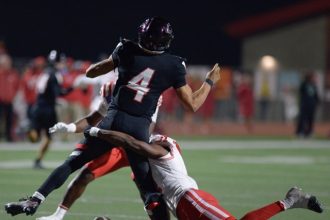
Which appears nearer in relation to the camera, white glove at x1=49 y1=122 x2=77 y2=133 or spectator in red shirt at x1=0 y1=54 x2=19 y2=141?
white glove at x1=49 y1=122 x2=77 y2=133

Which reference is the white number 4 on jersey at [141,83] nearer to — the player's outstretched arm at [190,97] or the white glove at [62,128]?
the player's outstretched arm at [190,97]

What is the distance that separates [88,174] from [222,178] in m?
4.94

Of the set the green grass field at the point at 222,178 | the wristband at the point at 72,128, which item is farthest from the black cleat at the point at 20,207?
the green grass field at the point at 222,178

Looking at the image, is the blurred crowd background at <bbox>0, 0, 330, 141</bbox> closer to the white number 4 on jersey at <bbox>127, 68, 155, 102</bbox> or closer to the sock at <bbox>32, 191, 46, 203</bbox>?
the sock at <bbox>32, 191, 46, 203</bbox>

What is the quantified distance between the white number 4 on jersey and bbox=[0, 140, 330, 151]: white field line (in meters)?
11.2

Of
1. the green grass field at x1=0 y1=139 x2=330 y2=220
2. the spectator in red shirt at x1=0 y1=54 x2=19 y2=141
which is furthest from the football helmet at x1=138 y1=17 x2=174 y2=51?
the spectator in red shirt at x1=0 y1=54 x2=19 y2=141

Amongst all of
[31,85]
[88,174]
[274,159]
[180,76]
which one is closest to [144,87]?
[180,76]

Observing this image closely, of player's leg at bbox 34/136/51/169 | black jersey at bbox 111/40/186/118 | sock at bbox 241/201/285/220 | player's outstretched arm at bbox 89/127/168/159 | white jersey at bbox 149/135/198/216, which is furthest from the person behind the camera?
player's leg at bbox 34/136/51/169

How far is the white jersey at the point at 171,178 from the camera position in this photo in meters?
7.79

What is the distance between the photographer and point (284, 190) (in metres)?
12.2

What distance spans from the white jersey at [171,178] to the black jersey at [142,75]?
1.52 ft

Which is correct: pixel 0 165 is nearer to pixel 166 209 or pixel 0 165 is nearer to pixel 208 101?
pixel 166 209

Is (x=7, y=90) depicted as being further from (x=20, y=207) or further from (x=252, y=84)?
(x=20, y=207)

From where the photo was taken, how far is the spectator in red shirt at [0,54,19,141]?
2134cm
